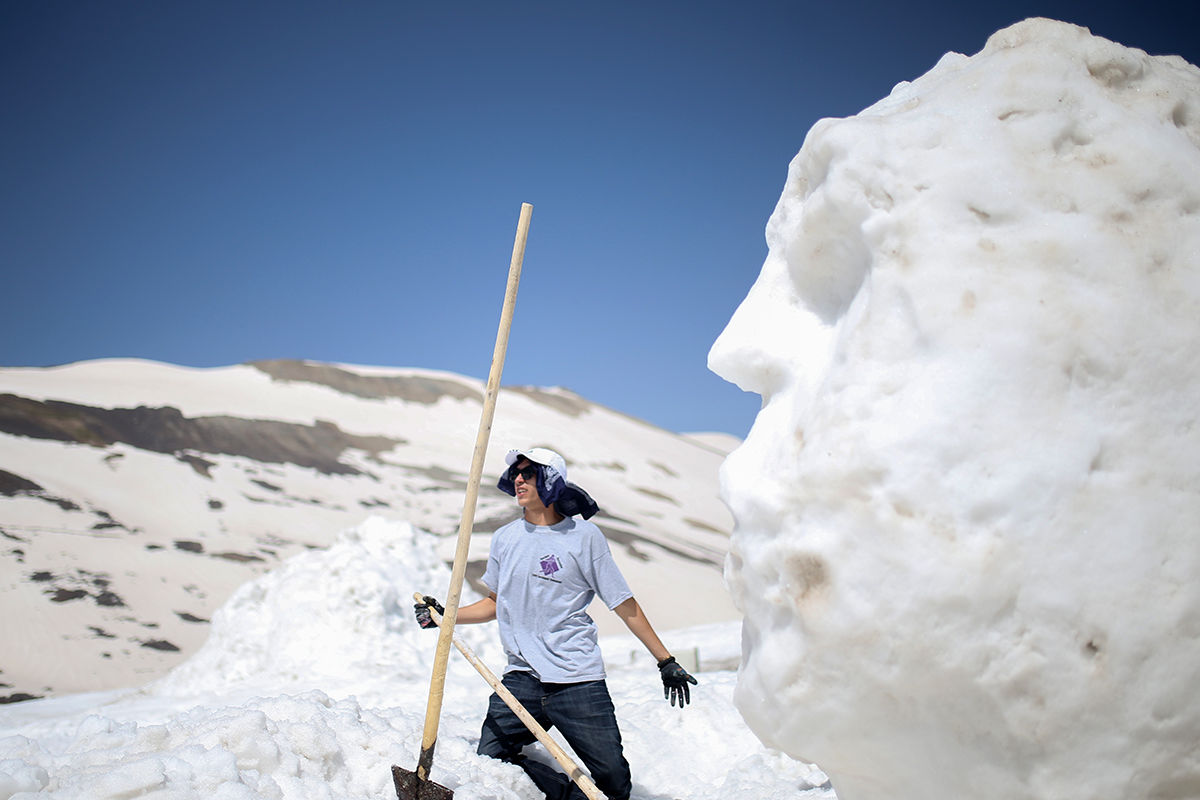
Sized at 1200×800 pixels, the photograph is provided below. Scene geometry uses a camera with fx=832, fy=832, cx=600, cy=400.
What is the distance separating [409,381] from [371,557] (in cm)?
1813

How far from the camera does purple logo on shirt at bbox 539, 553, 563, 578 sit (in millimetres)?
2922

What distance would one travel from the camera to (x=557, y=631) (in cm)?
292

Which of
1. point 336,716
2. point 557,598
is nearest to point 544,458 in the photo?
point 557,598

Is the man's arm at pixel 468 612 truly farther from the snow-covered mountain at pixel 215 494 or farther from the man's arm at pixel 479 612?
the snow-covered mountain at pixel 215 494

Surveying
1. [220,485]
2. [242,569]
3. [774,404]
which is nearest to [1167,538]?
[774,404]

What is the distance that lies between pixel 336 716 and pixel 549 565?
0.85 meters

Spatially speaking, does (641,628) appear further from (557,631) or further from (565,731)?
(565,731)

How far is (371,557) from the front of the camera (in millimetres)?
5812

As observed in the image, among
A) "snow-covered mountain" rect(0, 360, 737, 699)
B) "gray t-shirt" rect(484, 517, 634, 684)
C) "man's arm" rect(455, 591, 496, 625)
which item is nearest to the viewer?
"gray t-shirt" rect(484, 517, 634, 684)

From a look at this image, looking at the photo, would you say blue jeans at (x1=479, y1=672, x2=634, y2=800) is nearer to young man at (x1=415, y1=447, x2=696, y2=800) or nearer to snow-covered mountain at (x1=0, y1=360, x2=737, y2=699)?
young man at (x1=415, y1=447, x2=696, y2=800)

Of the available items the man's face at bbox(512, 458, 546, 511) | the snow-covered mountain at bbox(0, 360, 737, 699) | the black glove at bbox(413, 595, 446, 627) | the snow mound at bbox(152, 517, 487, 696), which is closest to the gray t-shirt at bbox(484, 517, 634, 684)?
the man's face at bbox(512, 458, 546, 511)

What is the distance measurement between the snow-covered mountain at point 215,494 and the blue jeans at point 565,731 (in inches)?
129

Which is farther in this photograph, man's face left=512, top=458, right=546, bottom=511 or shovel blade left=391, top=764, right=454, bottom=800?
man's face left=512, top=458, right=546, bottom=511

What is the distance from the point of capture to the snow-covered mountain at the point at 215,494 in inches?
311
